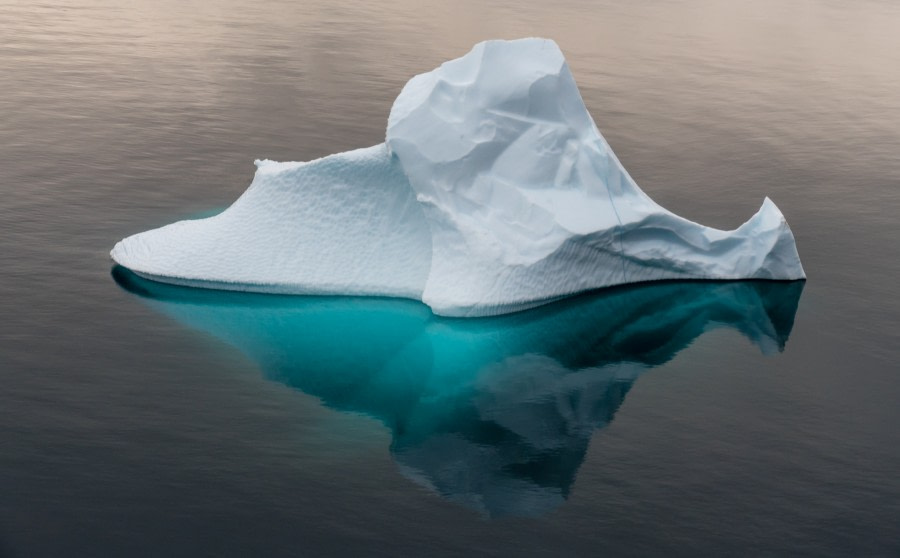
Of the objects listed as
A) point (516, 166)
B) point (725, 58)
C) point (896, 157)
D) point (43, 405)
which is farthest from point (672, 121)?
point (43, 405)

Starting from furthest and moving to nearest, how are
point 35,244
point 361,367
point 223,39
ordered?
point 223,39 → point 35,244 → point 361,367

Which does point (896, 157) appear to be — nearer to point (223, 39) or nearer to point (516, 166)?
point (516, 166)

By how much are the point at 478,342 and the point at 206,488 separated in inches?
238

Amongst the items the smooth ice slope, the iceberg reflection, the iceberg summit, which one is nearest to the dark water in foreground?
the iceberg reflection

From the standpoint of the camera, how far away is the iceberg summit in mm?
20875

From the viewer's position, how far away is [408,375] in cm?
1911

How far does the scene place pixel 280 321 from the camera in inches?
808

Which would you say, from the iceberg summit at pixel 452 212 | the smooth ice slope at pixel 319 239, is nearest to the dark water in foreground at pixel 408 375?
the smooth ice slope at pixel 319 239

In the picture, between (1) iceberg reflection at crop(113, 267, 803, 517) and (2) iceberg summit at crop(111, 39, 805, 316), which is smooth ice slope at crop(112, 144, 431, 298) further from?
(1) iceberg reflection at crop(113, 267, 803, 517)

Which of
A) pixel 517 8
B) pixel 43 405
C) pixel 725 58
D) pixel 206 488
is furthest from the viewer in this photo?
pixel 517 8

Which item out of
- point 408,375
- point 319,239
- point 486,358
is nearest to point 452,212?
point 319,239

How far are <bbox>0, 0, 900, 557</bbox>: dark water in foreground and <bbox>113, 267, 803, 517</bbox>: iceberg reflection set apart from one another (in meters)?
0.05

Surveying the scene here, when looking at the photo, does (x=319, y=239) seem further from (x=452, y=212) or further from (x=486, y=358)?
(x=486, y=358)

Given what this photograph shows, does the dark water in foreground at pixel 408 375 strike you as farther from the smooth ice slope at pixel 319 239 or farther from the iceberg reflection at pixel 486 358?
the smooth ice slope at pixel 319 239
